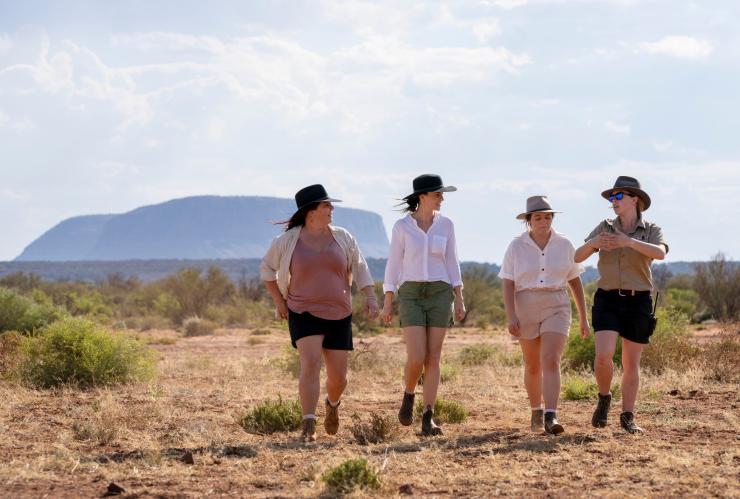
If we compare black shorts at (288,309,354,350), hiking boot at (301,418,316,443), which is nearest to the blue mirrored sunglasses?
black shorts at (288,309,354,350)

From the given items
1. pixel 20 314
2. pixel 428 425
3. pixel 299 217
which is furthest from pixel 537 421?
pixel 20 314

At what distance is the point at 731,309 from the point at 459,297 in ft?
79.9

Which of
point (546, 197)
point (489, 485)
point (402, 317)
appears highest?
point (546, 197)

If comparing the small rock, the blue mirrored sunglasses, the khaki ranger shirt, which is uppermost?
the blue mirrored sunglasses

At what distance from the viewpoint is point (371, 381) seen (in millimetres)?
14797

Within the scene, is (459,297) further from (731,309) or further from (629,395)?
(731,309)

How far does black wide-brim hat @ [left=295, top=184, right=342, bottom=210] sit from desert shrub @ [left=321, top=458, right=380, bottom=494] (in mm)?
2747

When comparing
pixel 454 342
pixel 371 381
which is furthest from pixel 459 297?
pixel 454 342

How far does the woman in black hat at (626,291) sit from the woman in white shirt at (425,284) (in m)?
1.06

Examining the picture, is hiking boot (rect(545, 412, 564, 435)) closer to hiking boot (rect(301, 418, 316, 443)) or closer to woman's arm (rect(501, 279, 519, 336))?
woman's arm (rect(501, 279, 519, 336))

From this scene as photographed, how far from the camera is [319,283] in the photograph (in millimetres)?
8914

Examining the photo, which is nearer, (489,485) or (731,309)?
(489,485)

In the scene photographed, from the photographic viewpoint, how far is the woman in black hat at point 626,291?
9023mm

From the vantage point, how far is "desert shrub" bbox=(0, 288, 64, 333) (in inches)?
822
